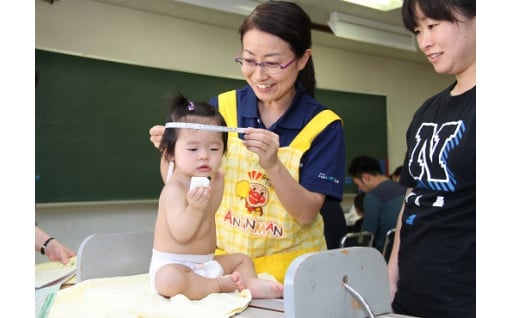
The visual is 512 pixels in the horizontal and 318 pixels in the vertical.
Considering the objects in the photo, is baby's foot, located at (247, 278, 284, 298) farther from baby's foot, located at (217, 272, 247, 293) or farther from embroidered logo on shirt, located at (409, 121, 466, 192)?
embroidered logo on shirt, located at (409, 121, 466, 192)

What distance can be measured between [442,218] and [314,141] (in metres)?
0.43

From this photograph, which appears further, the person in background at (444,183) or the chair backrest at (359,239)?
the chair backrest at (359,239)

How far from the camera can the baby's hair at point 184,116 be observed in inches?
56.3

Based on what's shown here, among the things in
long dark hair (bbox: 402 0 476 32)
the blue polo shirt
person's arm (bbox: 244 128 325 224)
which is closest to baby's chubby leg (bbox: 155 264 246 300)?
person's arm (bbox: 244 128 325 224)

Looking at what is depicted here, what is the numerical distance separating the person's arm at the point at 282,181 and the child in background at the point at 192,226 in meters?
0.11

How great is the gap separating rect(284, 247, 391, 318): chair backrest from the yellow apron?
16.5 inches

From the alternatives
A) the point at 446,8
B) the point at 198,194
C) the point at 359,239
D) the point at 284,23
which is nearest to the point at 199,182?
the point at 198,194

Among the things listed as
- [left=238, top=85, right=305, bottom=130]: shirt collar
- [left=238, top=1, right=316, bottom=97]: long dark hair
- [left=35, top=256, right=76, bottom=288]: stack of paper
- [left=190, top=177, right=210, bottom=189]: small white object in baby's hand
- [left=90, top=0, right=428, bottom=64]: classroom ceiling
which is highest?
[left=90, top=0, right=428, bottom=64]: classroom ceiling

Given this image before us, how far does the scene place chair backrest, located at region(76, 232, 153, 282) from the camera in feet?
4.74

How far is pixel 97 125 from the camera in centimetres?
477

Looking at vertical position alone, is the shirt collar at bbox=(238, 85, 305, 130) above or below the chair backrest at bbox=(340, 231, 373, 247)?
above

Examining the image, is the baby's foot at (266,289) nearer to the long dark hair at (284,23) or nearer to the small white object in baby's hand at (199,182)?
the small white object in baby's hand at (199,182)

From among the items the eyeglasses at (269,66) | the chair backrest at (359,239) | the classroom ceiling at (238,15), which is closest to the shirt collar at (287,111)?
the eyeglasses at (269,66)

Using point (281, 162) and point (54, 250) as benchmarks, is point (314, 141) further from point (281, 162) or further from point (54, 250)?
point (54, 250)
